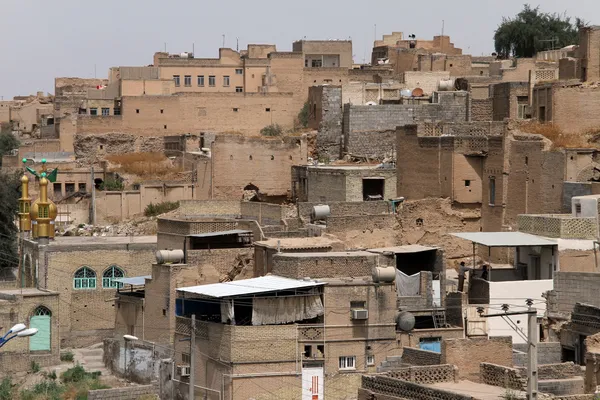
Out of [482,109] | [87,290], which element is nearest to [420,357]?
[87,290]

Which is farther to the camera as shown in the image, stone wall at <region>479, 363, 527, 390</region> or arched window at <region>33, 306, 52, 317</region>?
arched window at <region>33, 306, 52, 317</region>

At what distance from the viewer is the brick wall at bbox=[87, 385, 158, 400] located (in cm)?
3172

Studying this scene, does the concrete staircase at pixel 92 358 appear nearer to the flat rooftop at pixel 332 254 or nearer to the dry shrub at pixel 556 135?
the flat rooftop at pixel 332 254

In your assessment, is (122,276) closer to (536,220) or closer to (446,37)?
(536,220)

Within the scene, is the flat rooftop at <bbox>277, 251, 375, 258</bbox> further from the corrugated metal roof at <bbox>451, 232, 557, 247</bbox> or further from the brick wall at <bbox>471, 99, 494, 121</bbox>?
the brick wall at <bbox>471, 99, 494, 121</bbox>

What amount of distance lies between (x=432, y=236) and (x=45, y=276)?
31.2ft

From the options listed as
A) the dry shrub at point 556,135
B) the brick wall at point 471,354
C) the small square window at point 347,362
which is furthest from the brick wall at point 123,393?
the dry shrub at point 556,135

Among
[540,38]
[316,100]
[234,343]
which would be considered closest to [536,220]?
[234,343]

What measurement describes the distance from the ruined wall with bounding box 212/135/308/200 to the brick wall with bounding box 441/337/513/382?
2112cm

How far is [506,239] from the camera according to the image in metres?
33.2

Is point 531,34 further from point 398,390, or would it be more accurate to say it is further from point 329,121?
point 398,390

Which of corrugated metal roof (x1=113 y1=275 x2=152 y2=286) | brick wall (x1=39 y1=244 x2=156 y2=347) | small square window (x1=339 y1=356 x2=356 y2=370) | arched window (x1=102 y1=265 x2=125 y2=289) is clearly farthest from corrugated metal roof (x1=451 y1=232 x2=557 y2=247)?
arched window (x1=102 y1=265 x2=125 y2=289)

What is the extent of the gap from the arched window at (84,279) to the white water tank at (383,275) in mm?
11590

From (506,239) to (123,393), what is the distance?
309 inches
